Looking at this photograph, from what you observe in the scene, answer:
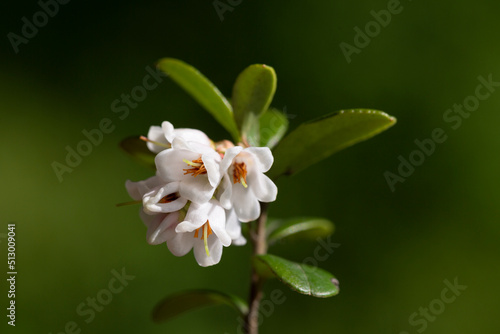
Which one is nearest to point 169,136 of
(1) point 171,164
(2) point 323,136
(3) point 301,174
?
(1) point 171,164

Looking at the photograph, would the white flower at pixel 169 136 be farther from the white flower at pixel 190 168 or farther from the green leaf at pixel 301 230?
the green leaf at pixel 301 230

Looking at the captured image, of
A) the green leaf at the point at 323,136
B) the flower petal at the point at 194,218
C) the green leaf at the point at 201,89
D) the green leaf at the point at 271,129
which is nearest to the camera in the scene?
the flower petal at the point at 194,218

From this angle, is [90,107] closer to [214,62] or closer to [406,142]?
[214,62]

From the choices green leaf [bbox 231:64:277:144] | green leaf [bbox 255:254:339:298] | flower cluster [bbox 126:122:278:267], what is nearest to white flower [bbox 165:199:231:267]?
flower cluster [bbox 126:122:278:267]

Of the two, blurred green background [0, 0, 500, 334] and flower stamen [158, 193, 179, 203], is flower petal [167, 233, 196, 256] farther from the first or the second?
blurred green background [0, 0, 500, 334]

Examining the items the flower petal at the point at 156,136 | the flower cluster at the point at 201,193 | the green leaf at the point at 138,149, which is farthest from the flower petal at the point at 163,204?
the green leaf at the point at 138,149

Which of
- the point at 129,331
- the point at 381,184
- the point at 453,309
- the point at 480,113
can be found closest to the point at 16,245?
the point at 129,331

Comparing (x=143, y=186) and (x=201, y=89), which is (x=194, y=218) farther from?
(x=201, y=89)
